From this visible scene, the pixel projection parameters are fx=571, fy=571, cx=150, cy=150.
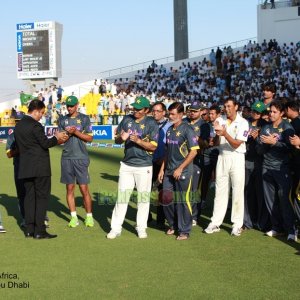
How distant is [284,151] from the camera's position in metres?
7.86

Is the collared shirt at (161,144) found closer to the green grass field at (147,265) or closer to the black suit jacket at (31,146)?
the green grass field at (147,265)

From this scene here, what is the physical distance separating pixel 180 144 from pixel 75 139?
66.3 inches

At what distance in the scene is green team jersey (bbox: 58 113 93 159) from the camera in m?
8.66

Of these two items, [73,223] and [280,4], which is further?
[280,4]

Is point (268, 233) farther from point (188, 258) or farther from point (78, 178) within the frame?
point (78, 178)

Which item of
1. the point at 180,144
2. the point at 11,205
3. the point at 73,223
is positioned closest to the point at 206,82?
the point at 11,205

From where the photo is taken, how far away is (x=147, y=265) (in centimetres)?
665

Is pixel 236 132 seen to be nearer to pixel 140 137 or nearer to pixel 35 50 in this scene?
pixel 140 137

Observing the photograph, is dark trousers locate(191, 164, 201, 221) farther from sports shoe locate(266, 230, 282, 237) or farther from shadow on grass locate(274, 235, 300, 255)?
shadow on grass locate(274, 235, 300, 255)

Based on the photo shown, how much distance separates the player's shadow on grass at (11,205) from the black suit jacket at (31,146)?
1888 mm

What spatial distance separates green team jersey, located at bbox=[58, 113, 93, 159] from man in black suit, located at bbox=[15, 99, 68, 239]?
1.46 ft

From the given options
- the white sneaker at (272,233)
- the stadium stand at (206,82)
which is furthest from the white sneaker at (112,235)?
the stadium stand at (206,82)

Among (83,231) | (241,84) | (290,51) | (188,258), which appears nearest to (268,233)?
(188,258)

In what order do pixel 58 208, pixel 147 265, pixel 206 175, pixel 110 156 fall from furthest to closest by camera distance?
pixel 110 156
pixel 58 208
pixel 206 175
pixel 147 265
